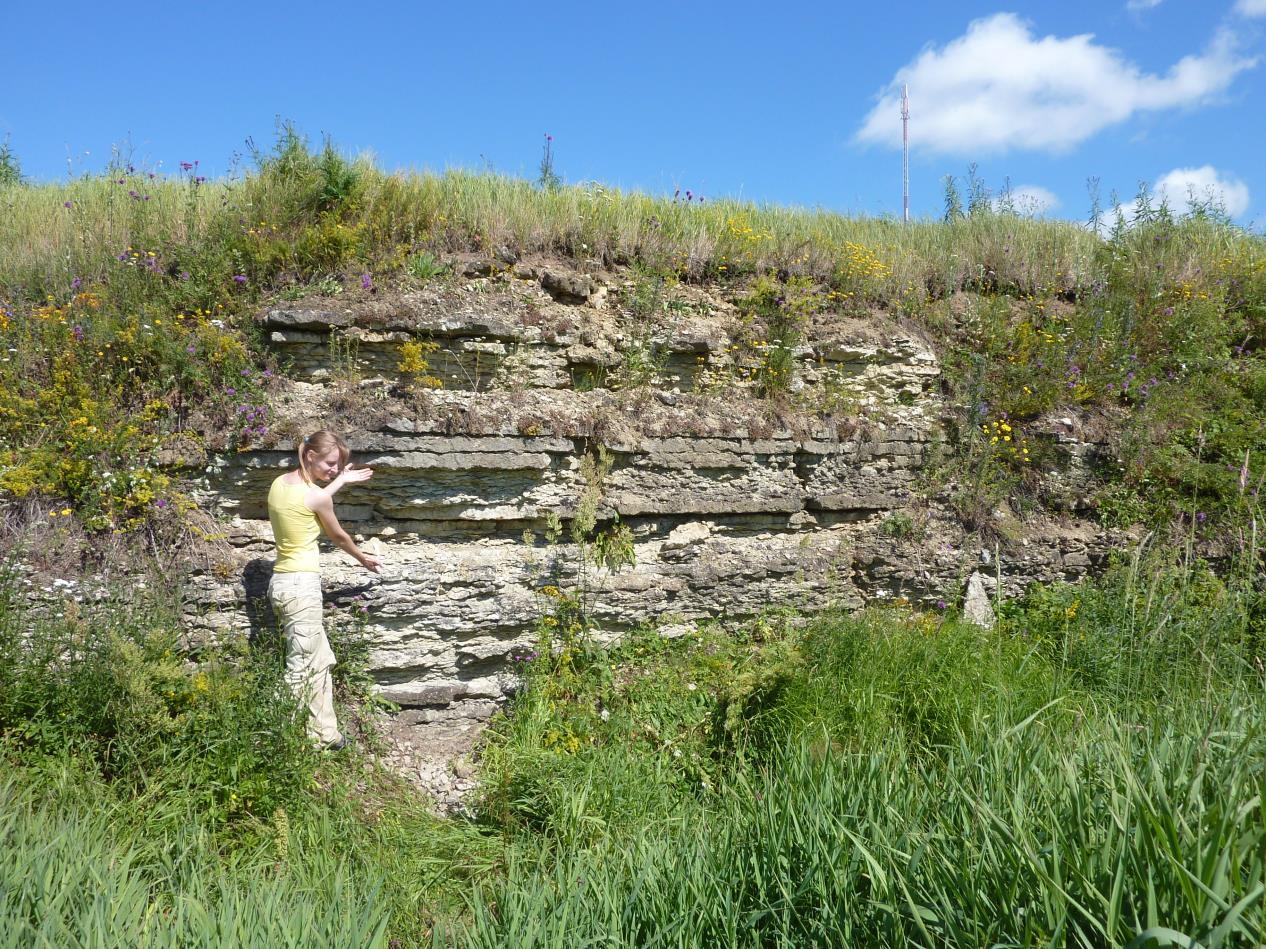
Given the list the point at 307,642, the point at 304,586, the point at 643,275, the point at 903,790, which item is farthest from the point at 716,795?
the point at 643,275

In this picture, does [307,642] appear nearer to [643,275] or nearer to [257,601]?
[257,601]

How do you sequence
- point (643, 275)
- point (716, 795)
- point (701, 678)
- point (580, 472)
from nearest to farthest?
point (716, 795)
point (701, 678)
point (580, 472)
point (643, 275)

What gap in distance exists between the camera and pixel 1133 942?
87.9 inches

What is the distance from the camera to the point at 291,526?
A: 5.51 m

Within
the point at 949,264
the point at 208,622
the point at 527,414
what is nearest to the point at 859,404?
Answer: the point at 949,264

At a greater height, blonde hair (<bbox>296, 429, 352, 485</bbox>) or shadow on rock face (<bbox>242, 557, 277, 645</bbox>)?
blonde hair (<bbox>296, 429, 352, 485</bbox>)

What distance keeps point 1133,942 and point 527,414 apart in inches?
204

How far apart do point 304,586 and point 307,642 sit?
38cm

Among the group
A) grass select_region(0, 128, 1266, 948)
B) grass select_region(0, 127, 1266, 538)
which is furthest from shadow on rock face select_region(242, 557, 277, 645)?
grass select_region(0, 127, 1266, 538)

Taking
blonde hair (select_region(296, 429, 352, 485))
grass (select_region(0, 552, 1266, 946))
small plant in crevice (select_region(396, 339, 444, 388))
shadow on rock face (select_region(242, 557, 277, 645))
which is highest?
small plant in crevice (select_region(396, 339, 444, 388))

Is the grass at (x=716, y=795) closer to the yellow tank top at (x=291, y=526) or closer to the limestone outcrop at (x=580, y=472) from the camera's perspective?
the limestone outcrop at (x=580, y=472)

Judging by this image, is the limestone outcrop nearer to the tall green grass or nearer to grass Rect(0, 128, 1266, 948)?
grass Rect(0, 128, 1266, 948)

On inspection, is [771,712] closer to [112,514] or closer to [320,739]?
[320,739]

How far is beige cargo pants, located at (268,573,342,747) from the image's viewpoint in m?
5.48
